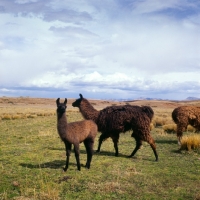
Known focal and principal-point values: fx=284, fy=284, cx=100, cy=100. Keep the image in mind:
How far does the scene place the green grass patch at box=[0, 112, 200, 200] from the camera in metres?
6.24

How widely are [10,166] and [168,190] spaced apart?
4537 millimetres

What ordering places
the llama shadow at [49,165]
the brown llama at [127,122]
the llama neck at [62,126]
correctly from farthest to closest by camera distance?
the brown llama at [127,122]
the llama shadow at [49,165]
the llama neck at [62,126]

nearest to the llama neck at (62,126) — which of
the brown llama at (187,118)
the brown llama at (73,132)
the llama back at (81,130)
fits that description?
the brown llama at (73,132)

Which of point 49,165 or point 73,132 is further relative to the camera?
point 49,165

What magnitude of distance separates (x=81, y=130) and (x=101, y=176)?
4.69ft

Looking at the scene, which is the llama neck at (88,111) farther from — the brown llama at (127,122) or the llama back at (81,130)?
the llama back at (81,130)

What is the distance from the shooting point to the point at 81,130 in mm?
8117

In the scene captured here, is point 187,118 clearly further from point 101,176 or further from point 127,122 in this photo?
point 101,176

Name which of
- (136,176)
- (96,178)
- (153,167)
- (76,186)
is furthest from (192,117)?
(76,186)

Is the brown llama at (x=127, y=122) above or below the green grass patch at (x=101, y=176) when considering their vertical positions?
above

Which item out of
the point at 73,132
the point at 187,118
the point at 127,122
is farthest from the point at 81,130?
the point at 187,118

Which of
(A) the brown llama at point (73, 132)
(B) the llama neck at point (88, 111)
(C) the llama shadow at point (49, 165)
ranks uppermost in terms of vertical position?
(B) the llama neck at point (88, 111)

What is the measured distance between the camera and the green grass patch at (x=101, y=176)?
6.24 m

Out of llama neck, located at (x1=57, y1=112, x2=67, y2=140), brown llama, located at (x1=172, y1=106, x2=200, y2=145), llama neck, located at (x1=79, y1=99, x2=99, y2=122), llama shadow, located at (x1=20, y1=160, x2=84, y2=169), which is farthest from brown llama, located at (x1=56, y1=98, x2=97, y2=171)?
brown llama, located at (x1=172, y1=106, x2=200, y2=145)
